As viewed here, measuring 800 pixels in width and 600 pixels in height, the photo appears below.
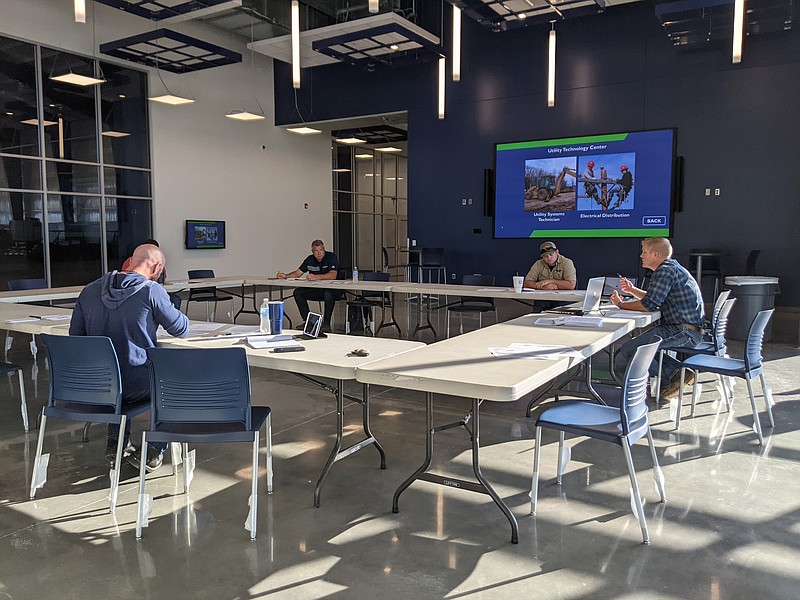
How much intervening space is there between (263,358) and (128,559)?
3.51 feet

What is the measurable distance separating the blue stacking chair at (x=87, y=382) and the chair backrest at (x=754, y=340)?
12.0 feet

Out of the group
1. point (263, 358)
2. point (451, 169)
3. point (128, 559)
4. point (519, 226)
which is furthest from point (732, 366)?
point (451, 169)

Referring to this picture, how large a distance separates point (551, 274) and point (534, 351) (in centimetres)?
398

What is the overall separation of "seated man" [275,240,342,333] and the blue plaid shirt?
14.7ft

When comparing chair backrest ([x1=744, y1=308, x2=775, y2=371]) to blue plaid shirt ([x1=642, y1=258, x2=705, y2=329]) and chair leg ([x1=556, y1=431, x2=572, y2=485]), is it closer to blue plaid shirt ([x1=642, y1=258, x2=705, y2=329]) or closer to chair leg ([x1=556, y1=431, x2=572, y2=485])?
blue plaid shirt ([x1=642, y1=258, x2=705, y2=329])

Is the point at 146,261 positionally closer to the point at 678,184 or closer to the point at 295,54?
the point at 295,54

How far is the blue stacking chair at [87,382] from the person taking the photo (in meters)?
3.02

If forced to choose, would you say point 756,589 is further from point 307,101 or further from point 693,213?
point 307,101

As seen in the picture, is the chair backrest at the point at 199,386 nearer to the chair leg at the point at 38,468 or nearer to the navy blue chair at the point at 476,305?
the chair leg at the point at 38,468

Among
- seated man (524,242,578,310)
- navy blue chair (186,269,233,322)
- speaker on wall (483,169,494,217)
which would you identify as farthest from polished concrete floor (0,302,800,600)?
speaker on wall (483,169,494,217)

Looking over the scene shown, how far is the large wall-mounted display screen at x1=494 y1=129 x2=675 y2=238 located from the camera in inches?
398

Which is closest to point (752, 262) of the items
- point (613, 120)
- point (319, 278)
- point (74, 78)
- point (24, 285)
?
point (613, 120)

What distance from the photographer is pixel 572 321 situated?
4.27 m

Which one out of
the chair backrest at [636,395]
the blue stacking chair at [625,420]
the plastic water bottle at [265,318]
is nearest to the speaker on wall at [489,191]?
the plastic water bottle at [265,318]
